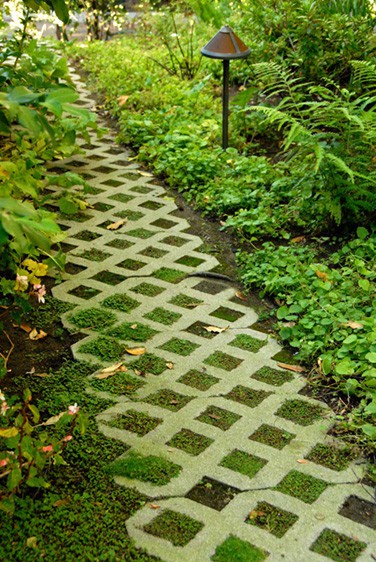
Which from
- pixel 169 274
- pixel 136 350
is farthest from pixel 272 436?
pixel 169 274

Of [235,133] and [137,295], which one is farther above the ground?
[235,133]

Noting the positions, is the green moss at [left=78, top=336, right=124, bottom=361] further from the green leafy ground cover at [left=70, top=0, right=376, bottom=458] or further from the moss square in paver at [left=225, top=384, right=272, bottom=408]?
the green leafy ground cover at [left=70, top=0, right=376, bottom=458]

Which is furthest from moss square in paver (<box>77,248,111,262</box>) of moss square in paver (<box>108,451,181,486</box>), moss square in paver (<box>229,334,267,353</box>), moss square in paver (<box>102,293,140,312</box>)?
moss square in paver (<box>108,451,181,486</box>)

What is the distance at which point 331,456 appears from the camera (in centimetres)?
345

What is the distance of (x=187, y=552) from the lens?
2.94 m

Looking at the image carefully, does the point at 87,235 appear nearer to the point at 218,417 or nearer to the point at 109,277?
the point at 109,277

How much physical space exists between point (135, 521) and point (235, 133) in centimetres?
400

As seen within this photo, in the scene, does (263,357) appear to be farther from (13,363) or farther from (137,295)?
(13,363)

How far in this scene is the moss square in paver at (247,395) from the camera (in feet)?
12.4

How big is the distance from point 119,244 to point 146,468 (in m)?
2.13

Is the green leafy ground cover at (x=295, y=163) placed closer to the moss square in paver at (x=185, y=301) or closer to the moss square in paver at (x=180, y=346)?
the moss square in paver at (x=185, y=301)

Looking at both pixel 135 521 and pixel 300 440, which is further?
pixel 300 440

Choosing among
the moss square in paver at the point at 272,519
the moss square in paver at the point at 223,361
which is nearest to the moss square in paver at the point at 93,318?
the moss square in paver at the point at 223,361

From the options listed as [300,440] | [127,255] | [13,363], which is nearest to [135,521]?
[300,440]
